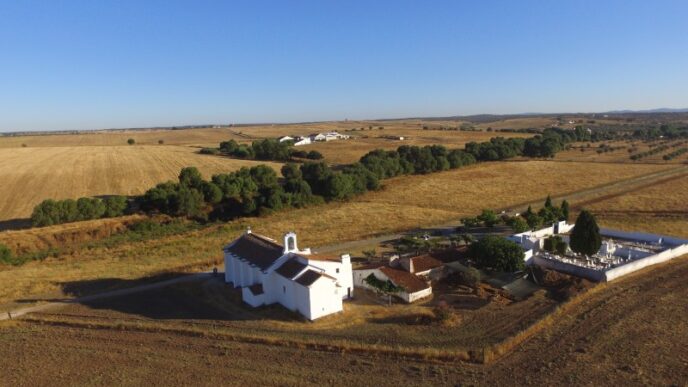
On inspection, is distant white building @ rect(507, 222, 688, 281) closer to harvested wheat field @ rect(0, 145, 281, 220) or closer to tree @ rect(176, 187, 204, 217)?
tree @ rect(176, 187, 204, 217)

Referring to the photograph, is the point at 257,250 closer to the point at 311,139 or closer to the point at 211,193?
the point at 211,193

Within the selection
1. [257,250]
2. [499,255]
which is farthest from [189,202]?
[499,255]

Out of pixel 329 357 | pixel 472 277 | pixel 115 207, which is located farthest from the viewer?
pixel 115 207

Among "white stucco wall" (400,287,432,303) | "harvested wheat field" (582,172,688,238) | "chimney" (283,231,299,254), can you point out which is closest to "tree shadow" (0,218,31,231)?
"chimney" (283,231,299,254)

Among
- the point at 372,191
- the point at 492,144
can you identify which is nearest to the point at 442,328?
the point at 372,191

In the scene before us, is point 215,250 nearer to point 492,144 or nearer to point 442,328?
point 442,328

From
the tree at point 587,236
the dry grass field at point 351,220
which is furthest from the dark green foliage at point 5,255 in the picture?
the tree at point 587,236

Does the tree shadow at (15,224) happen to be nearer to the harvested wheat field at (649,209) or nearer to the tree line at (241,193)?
the tree line at (241,193)
